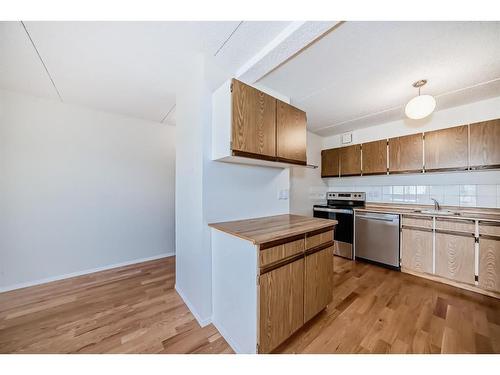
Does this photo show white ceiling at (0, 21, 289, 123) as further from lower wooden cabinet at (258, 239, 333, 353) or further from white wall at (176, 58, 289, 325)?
lower wooden cabinet at (258, 239, 333, 353)

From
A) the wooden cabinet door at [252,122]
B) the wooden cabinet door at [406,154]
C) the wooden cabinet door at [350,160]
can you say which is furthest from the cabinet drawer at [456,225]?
the wooden cabinet door at [252,122]

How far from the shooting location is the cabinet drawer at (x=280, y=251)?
118cm

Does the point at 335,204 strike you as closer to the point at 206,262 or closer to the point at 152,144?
the point at 206,262

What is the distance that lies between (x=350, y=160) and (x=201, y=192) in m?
3.01

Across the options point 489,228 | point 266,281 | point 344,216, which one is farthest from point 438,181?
point 266,281

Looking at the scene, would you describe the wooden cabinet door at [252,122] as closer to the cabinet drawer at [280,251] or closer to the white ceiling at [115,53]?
the white ceiling at [115,53]

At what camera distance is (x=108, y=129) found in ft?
9.07

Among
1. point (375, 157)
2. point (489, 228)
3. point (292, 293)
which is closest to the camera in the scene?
point (292, 293)

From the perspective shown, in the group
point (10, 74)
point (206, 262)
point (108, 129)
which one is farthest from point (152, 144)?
point (206, 262)

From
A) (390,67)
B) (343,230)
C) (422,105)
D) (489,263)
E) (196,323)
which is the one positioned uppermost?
(390,67)

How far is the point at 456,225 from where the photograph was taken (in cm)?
222

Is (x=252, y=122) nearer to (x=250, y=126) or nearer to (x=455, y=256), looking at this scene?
(x=250, y=126)

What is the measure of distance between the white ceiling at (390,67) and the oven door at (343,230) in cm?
168
